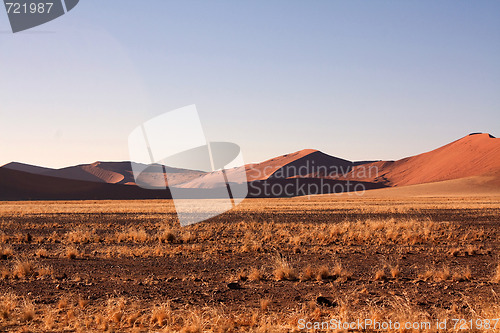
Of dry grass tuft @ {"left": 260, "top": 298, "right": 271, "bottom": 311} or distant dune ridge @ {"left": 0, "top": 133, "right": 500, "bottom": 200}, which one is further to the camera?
distant dune ridge @ {"left": 0, "top": 133, "right": 500, "bottom": 200}

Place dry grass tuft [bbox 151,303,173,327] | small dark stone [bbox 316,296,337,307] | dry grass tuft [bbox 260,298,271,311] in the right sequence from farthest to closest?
small dark stone [bbox 316,296,337,307] → dry grass tuft [bbox 260,298,271,311] → dry grass tuft [bbox 151,303,173,327]

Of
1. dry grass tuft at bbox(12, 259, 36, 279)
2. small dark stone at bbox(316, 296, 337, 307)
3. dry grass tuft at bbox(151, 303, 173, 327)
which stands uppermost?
dry grass tuft at bbox(12, 259, 36, 279)

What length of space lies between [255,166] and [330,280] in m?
170

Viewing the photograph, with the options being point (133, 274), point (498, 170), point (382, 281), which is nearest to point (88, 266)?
point (133, 274)

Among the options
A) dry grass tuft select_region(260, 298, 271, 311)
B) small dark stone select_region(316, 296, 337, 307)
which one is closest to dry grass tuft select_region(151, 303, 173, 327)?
dry grass tuft select_region(260, 298, 271, 311)

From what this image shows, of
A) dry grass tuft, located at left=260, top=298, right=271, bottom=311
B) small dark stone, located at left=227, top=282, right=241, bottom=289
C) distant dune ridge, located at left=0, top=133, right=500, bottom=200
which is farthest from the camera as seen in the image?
distant dune ridge, located at left=0, top=133, right=500, bottom=200

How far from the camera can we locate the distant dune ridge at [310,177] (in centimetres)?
9519

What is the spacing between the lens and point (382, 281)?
10086 mm

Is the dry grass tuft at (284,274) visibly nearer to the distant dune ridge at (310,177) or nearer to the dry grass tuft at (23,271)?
the dry grass tuft at (23,271)

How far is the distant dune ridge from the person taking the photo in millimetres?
95188

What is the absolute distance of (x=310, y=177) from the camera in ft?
443

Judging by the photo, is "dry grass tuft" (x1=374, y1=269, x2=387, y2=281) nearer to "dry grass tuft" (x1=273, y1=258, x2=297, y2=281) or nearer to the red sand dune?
"dry grass tuft" (x1=273, y1=258, x2=297, y2=281)

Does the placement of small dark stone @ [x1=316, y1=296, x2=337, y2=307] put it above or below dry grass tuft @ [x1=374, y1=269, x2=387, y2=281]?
above

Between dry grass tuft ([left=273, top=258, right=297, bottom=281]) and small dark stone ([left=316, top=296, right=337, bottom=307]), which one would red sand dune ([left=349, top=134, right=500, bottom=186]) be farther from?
small dark stone ([left=316, top=296, right=337, bottom=307])
